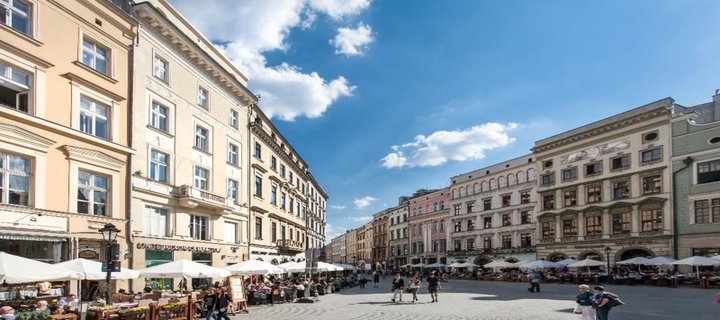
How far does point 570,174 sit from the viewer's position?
5575cm

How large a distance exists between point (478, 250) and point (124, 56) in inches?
2217

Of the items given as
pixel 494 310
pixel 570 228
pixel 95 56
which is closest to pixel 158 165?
pixel 95 56

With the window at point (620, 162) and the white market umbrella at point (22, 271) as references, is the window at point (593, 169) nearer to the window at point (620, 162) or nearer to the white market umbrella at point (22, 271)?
the window at point (620, 162)

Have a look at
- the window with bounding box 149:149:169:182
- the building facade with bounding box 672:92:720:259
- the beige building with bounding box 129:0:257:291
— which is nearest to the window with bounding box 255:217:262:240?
the beige building with bounding box 129:0:257:291

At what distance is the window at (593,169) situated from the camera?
52.2 metres

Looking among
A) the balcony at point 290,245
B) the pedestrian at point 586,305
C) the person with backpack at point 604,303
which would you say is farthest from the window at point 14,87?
the balcony at point 290,245

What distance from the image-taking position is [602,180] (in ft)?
169

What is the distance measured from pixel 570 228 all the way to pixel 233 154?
36.0m

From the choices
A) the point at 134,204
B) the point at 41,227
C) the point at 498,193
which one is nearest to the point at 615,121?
the point at 498,193

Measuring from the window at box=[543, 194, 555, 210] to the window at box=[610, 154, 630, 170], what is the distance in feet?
27.8

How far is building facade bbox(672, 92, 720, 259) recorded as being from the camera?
40750mm

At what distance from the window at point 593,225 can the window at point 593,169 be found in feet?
14.3

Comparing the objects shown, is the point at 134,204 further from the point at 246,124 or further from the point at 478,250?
the point at 478,250

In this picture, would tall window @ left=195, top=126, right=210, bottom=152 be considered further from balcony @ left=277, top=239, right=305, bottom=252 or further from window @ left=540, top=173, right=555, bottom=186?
window @ left=540, top=173, right=555, bottom=186
